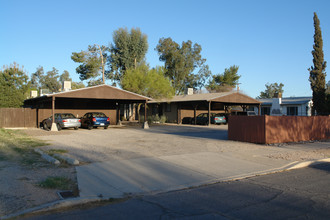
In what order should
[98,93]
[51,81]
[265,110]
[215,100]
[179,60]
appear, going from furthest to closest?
1. [51,81]
2. [179,60]
3. [265,110]
4. [215,100]
5. [98,93]

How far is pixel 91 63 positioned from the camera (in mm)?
45312

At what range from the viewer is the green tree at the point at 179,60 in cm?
5900

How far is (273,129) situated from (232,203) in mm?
10535

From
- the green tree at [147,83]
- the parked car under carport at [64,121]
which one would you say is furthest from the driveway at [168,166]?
the green tree at [147,83]

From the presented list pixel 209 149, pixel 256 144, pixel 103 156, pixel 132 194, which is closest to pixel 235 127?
pixel 256 144

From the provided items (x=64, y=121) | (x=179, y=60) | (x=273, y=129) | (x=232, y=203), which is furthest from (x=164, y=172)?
(x=179, y=60)

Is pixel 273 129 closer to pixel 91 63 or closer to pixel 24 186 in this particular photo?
pixel 24 186

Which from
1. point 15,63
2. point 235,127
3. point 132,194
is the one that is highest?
point 15,63

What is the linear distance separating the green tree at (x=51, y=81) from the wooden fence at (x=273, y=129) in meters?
75.6

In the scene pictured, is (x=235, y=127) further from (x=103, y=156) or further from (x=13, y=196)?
(x=13, y=196)

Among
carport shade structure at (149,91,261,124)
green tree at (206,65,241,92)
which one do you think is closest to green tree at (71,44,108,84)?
carport shade structure at (149,91,261,124)

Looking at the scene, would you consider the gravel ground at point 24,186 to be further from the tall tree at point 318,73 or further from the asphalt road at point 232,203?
the tall tree at point 318,73

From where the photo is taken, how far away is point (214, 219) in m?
5.01

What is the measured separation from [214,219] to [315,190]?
10.9 ft
